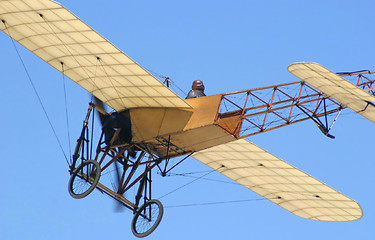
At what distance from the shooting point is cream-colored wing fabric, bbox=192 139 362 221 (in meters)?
36.6

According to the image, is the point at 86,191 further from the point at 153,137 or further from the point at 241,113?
the point at 241,113

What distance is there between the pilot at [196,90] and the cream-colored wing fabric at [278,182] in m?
2.66

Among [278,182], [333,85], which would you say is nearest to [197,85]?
[333,85]

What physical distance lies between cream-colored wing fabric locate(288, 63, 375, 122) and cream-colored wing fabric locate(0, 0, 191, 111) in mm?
3694

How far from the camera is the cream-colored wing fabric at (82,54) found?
3128 cm

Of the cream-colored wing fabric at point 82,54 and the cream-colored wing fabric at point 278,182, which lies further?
the cream-colored wing fabric at point 278,182

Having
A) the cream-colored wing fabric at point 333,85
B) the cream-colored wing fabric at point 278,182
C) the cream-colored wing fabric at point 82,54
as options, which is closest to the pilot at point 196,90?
the cream-colored wing fabric at point 82,54

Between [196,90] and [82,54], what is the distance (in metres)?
3.94

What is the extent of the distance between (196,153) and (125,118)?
406 cm

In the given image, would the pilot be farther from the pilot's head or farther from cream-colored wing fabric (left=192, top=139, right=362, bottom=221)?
cream-colored wing fabric (left=192, top=139, right=362, bottom=221)

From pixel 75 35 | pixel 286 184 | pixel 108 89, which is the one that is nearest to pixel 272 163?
pixel 286 184

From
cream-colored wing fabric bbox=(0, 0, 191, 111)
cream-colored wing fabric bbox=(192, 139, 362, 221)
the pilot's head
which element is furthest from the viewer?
cream-colored wing fabric bbox=(192, 139, 362, 221)

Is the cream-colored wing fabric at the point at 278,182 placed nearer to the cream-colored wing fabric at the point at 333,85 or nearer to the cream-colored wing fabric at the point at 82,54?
the cream-colored wing fabric at the point at 333,85

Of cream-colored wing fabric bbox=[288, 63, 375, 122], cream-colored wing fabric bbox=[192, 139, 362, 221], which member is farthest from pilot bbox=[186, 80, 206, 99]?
cream-colored wing fabric bbox=[288, 63, 375, 122]
